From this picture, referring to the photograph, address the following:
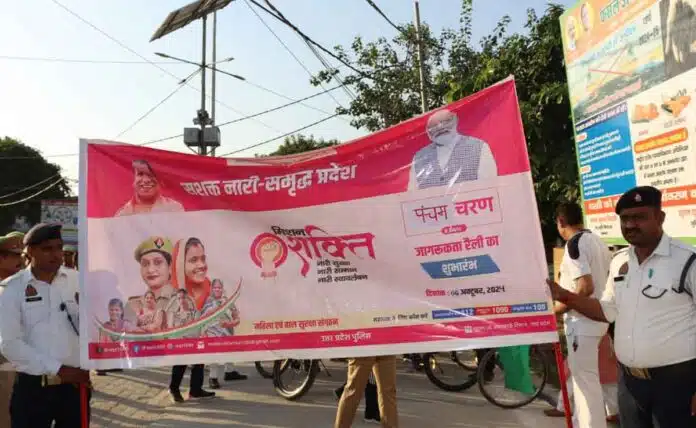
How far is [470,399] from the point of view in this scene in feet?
20.0

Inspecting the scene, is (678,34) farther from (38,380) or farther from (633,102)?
(38,380)

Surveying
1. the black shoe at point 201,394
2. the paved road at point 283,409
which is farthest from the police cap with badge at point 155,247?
the black shoe at point 201,394

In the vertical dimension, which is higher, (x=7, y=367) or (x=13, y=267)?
(x=13, y=267)

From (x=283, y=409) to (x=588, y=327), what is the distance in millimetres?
3431

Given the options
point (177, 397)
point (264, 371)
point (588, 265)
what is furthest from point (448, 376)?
point (177, 397)

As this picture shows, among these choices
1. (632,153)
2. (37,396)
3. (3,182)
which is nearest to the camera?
(37,396)

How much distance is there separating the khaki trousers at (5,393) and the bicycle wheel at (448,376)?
4272mm

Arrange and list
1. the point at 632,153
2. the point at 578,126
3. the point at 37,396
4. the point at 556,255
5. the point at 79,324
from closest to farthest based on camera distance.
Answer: the point at 37,396, the point at 79,324, the point at 632,153, the point at 578,126, the point at 556,255

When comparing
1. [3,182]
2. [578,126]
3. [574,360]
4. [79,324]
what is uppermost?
[3,182]

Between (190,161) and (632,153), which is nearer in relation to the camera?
(190,161)

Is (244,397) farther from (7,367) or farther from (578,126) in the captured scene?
(578,126)

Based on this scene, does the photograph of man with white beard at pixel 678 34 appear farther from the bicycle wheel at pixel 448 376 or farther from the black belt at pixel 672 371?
the bicycle wheel at pixel 448 376

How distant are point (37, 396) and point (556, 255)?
5.47 meters

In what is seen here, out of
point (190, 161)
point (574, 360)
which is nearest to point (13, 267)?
point (190, 161)
